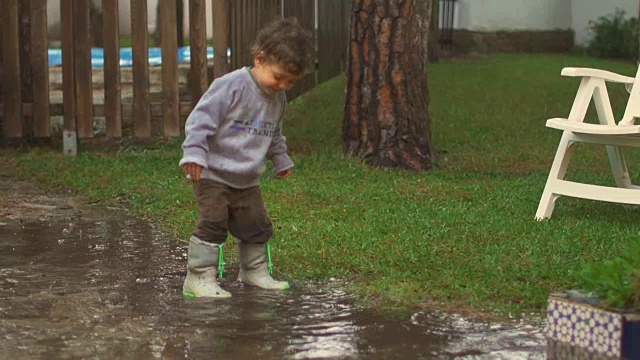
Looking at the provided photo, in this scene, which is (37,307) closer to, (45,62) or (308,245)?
(308,245)

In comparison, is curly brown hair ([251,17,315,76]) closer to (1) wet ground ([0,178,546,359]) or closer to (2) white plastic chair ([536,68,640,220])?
(1) wet ground ([0,178,546,359])

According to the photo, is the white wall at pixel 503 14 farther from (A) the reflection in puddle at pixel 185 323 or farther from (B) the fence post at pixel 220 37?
(A) the reflection in puddle at pixel 185 323

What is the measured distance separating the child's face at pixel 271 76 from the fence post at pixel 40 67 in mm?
4439

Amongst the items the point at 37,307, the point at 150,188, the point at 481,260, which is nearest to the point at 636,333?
the point at 481,260

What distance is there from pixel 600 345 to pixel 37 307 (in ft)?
7.34

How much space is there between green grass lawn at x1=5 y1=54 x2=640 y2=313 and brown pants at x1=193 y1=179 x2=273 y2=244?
0.27 m

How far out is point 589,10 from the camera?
2256cm

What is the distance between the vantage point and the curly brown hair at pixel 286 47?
15.3 ft

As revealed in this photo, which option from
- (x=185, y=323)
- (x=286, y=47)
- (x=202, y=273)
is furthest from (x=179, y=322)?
(x=286, y=47)

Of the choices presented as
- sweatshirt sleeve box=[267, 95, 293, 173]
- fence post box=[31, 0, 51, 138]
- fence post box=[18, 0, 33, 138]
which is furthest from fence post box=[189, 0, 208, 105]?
sweatshirt sleeve box=[267, 95, 293, 173]

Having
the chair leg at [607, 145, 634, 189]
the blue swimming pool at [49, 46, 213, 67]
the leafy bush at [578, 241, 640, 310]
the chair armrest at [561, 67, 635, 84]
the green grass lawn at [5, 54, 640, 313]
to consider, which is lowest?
the green grass lawn at [5, 54, 640, 313]

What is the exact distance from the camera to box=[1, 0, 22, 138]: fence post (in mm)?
8844

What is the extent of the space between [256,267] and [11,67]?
4.63 m

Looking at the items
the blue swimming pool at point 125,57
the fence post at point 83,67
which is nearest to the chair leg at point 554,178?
the fence post at point 83,67
